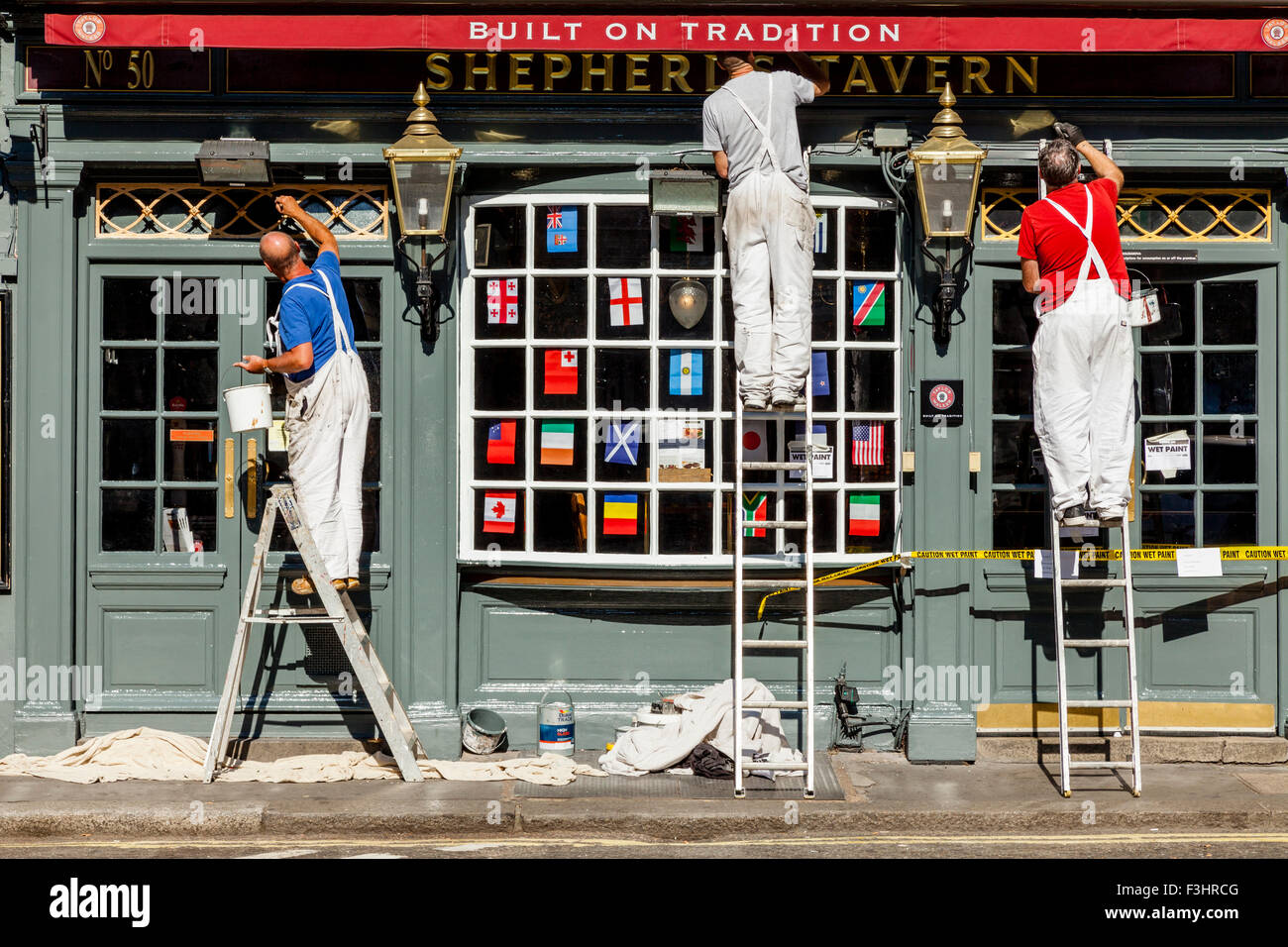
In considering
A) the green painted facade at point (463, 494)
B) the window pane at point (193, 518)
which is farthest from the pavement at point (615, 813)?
the window pane at point (193, 518)

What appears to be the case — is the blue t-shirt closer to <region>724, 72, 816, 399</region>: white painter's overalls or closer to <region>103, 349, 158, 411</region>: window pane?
<region>103, 349, 158, 411</region>: window pane

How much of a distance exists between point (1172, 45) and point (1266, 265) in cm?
148

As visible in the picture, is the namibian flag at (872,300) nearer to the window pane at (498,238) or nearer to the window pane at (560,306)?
the window pane at (560,306)

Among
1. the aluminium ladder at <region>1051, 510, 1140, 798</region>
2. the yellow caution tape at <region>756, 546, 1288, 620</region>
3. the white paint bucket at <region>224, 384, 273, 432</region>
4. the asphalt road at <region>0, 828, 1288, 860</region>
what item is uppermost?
the white paint bucket at <region>224, 384, 273, 432</region>

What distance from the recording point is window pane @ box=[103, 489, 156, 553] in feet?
28.5

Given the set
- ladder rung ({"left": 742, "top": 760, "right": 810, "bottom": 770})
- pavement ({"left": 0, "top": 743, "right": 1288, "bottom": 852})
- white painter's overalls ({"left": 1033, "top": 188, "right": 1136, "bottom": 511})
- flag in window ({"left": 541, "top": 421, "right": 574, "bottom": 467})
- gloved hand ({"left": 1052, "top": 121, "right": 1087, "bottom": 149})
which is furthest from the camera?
flag in window ({"left": 541, "top": 421, "right": 574, "bottom": 467})

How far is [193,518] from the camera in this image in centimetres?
870

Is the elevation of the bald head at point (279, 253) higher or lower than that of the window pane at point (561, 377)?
higher

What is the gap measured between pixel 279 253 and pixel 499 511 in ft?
6.61

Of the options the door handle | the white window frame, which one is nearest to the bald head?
the white window frame

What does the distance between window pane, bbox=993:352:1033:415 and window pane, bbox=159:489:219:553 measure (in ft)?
15.9

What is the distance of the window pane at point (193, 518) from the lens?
A: 869cm

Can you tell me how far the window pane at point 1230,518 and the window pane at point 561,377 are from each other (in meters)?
3.88

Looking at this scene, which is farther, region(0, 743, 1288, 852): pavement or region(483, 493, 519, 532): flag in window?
region(483, 493, 519, 532): flag in window
